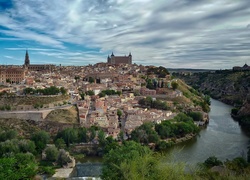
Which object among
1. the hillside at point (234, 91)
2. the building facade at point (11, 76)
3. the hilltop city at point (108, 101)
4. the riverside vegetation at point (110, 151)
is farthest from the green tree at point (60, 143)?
the building facade at point (11, 76)

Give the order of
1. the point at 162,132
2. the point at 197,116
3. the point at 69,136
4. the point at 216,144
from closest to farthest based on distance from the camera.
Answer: the point at 69,136, the point at 216,144, the point at 162,132, the point at 197,116

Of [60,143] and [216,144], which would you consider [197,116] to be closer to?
[216,144]

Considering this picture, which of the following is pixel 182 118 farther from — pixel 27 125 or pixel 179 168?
pixel 179 168

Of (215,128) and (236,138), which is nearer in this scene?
(236,138)

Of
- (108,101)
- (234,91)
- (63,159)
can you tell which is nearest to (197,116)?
(108,101)

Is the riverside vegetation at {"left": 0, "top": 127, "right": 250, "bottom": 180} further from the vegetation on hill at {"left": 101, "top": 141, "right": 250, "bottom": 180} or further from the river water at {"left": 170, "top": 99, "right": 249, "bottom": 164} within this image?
the river water at {"left": 170, "top": 99, "right": 249, "bottom": 164}

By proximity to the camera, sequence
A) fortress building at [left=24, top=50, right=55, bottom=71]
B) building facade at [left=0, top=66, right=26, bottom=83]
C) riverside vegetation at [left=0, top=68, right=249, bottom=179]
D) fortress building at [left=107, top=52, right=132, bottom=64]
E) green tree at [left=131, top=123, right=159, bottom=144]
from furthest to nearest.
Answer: fortress building at [left=107, top=52, right=132, bottom=64] → fortress building at [left=24, top=50, right=55, bottom=71] → building facade at [left=0, top=66, right=26, bottom=83] → green tree at [left=131, top=123, right=159, bottom=144] → riverside vegetation at [left=0, top=68, right=249, bottom=179]

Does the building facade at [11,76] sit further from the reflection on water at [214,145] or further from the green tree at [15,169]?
the green tree at [15,169]

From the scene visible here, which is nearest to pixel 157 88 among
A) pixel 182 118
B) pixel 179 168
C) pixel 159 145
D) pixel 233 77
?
pixel 182 118

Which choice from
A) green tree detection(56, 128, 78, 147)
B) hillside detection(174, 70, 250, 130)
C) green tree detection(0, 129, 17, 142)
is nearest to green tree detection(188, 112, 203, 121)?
hillside detection(174, 70, 250, 130)
